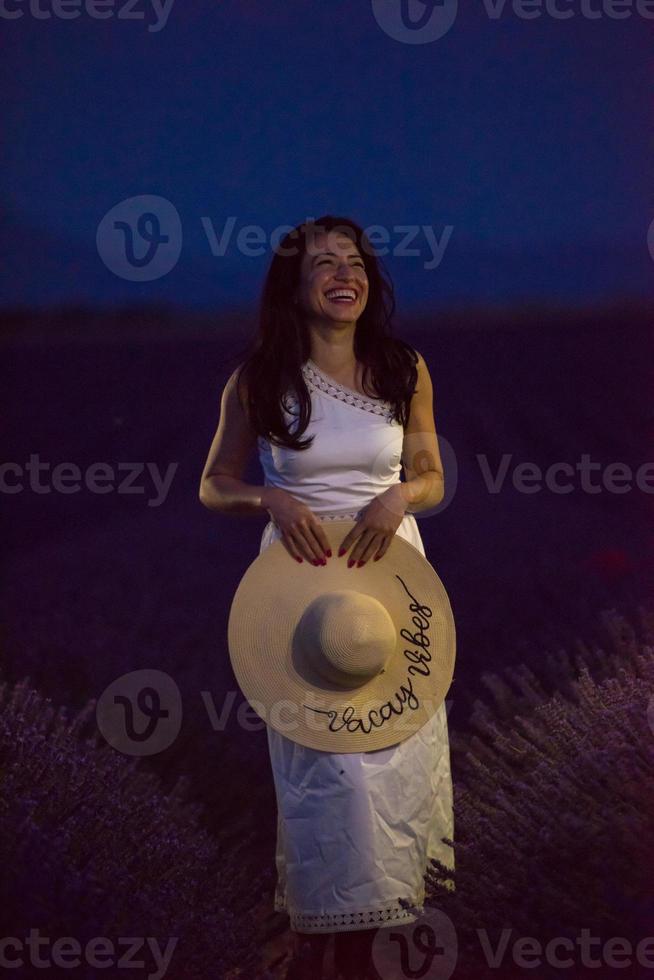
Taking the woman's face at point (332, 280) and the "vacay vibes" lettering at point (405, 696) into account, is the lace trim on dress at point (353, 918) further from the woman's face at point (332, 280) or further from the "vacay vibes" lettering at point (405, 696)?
the woman's face at point (332, 280)

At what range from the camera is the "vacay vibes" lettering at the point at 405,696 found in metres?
2.75

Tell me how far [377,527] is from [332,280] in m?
0.51

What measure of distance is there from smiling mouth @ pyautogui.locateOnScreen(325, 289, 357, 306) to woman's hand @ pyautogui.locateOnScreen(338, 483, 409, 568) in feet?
1.28

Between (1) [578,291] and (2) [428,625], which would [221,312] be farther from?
(2) [428,625]

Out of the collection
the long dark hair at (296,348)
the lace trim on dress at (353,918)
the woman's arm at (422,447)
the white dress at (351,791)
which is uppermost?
the long dark hair at (296,348)

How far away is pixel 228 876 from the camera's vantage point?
3182 mm

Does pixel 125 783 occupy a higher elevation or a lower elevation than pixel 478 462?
lower

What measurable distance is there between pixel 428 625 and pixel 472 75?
1.87 metres

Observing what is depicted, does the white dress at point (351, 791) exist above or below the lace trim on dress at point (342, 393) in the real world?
below

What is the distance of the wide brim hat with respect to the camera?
2734mm

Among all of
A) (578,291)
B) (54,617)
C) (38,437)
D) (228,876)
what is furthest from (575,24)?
(228,876)

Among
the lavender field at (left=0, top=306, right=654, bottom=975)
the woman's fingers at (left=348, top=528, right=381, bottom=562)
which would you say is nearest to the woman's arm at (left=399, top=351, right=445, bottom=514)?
the woman's fingers at (left=348, top=528, right=381, bottom=562)

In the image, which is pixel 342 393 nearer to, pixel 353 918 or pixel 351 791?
pixel 351 791

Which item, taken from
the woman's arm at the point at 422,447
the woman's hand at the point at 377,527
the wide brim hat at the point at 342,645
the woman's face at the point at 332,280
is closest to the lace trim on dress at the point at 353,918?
the wide brim hat at the point at 342,645
